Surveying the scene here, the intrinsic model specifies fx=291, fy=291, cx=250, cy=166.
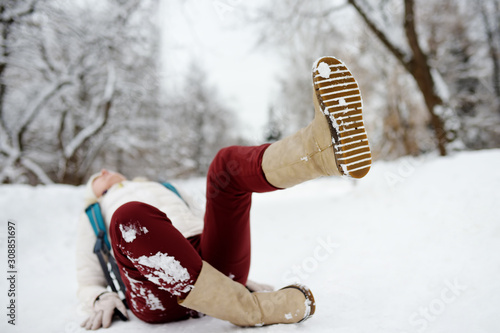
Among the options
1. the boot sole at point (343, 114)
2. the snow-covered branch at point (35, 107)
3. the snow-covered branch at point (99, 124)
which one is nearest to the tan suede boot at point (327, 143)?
the boot sole at point (343, 114)

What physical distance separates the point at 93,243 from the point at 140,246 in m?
0.70

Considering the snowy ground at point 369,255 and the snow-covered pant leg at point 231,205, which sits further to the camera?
the snowy ground at point 369,255

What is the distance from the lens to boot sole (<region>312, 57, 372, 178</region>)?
0.85 meters

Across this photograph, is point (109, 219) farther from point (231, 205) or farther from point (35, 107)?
point (35, 107)

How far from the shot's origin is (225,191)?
1.04 m

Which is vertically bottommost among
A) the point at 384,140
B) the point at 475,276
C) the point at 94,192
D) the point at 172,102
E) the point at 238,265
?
the point at 384,140

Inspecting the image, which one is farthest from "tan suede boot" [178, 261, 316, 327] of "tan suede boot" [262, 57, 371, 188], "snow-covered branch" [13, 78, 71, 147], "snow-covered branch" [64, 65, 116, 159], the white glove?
"snow-covered branch" [64, 65, 116, 159]

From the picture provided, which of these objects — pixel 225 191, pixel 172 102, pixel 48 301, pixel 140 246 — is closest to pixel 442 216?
pixel 225 191

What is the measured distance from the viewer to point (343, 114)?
88 centimetres

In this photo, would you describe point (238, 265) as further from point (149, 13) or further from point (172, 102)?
point (172, 102)

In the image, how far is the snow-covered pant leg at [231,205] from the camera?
3.13 ft

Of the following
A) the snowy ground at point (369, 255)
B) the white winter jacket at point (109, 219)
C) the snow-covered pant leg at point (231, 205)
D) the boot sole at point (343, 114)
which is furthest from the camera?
the white winter jacket at point (109, 219)

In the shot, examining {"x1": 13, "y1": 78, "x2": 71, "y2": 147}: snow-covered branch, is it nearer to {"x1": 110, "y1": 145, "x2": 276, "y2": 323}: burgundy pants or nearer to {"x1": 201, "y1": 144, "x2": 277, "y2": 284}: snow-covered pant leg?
{"x1": 110, "y1": 145, "x2": 276, "y2": 323}: burgundy pants

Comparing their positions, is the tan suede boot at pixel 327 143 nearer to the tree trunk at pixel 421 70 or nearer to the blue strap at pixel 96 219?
the blue strap at pixel 96 219
